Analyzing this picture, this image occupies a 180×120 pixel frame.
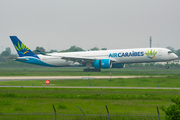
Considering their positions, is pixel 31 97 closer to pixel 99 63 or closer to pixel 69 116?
pixel 69 116

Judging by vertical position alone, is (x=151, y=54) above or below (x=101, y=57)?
above

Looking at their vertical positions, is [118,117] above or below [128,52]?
below

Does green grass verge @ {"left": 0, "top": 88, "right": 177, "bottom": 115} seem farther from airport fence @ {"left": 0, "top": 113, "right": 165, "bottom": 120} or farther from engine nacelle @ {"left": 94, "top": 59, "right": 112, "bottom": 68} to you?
engine nacelle @ {"left": 94, "top": 59, "right": 112, "bottom": 68}

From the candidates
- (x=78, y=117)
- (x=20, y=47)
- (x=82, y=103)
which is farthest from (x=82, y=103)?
(x=20, y=47)

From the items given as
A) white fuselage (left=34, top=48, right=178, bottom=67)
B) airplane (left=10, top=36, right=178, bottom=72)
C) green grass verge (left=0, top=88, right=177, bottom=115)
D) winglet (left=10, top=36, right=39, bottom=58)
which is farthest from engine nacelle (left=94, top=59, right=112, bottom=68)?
green grass verge (left=0, top=88, right=177, bottom=115)

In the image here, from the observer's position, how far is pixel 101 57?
60.8m

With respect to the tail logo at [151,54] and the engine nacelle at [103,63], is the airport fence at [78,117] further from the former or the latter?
the engine nacelle at [103,63]

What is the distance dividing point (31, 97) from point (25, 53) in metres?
41.3

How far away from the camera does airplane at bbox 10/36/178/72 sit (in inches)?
2199

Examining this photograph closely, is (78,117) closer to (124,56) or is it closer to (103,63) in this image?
(103,63)

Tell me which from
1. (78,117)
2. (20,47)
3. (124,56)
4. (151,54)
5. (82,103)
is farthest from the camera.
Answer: (20,47)

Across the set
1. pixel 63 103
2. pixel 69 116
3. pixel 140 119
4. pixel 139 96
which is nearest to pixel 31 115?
pixel 69 116

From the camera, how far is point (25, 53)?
213 ft

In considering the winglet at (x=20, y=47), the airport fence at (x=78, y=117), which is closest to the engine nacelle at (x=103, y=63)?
the winglet at (x=20, y=47)
